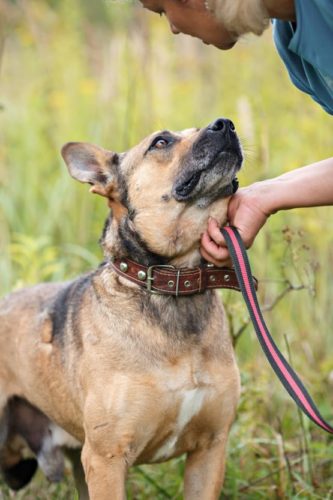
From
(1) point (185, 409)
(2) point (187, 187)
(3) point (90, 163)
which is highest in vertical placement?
(2) point (187, 187)

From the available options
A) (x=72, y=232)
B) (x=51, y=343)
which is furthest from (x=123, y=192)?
(x=72, y=232)

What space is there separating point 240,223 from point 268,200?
167 mm

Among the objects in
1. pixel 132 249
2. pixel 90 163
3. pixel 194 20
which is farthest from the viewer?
pixel 90 163

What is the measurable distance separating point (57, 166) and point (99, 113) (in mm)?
612

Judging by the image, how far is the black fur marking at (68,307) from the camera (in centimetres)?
448

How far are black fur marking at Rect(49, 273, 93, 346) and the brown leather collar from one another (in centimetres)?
52

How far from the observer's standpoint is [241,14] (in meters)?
3.37

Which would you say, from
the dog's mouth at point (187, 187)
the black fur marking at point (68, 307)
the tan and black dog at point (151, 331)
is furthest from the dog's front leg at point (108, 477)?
→ the dog's mouth at point (187, 187)

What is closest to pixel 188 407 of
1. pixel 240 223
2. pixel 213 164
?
pixel 240 223

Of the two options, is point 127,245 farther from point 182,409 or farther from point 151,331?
point 182,409

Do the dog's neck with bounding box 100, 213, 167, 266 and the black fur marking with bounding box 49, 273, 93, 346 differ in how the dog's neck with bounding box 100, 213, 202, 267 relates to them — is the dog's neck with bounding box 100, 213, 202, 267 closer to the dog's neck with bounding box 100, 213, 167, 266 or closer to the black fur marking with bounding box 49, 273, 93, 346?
the dog's neck with bounding box 100, 213, 167, 266

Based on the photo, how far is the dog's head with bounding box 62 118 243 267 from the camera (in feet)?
12.9

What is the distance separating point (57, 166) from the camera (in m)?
7.92

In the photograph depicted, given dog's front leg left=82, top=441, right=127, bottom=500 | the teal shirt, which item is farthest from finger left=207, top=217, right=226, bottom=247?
dog's front leg left=82, top=441, right=127, bottom=500
